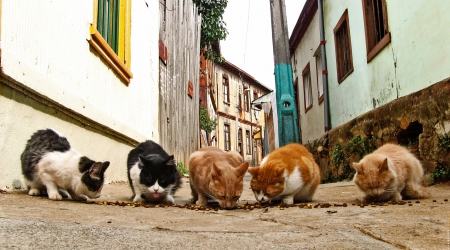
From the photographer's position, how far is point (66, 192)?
3.63 metres

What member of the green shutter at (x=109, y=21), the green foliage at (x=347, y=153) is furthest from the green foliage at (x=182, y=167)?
the green shutter at (x=109, y=21)

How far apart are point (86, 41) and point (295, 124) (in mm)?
5113

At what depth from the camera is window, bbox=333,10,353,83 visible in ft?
28.7

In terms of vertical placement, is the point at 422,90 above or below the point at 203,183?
above

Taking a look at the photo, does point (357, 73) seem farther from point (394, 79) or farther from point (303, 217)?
point (303, 217)

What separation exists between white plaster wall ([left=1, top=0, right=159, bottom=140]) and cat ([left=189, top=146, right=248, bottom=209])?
1528 mm

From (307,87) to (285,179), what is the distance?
32.9 ft

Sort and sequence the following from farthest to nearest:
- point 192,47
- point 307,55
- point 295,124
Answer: point 307,55
point 192,47
point 295,124

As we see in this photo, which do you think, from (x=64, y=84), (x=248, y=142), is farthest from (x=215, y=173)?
(x=248, y=142)

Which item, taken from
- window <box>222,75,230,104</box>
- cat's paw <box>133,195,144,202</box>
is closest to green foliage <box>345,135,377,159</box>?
cat's paw <box>133,195,144,202</box>

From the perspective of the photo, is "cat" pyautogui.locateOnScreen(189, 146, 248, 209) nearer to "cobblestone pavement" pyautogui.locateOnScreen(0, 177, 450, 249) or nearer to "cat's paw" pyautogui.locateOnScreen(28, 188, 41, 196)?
"cobblestone pavement" pyautogui.locateOnScreen(0, 177, 450, 249)

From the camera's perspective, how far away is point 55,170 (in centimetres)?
328

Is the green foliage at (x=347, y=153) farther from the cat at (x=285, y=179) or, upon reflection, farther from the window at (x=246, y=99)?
Answer: the window at (x=246, y=99)

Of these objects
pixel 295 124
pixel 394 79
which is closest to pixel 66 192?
pixel 394 79
